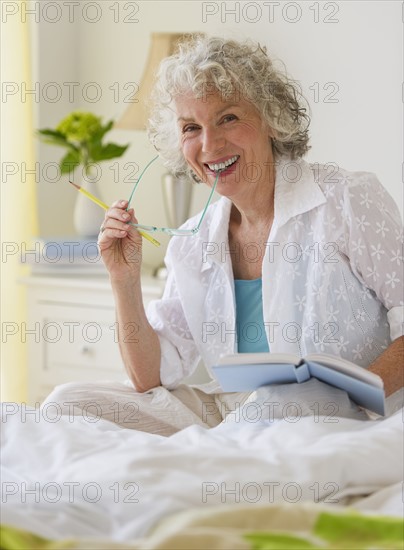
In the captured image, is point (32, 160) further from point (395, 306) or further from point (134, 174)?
point (395, 306)

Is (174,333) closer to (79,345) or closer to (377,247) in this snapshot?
(377,247)

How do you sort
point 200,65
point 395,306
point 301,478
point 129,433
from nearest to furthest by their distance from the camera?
point 301,478 → point 129,433 → point 395,306 → point 200,65

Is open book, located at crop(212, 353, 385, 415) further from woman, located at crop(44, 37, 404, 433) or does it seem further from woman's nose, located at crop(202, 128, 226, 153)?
woman's nose, located at crop(202, 128, 226, 153)

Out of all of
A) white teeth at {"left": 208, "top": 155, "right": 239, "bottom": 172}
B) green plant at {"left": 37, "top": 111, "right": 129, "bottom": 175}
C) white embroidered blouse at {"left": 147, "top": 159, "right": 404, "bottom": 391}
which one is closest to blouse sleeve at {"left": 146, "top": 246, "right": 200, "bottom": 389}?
white embroidered blouse at {"left": 147, "top": 159, "right": 404, "bottom": 391}

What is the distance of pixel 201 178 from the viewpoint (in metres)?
1.85

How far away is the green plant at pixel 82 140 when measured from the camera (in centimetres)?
285

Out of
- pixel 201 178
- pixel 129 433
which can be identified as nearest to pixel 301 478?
A: pixel 129 433

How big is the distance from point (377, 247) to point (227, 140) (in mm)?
360

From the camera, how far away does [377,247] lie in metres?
1.62

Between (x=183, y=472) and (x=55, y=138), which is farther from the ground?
(x=55, y=138)

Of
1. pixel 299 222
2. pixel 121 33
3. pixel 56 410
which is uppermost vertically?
pixel 121 33

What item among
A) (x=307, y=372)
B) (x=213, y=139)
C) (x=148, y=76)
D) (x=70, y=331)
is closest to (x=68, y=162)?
(x=148, y=76)

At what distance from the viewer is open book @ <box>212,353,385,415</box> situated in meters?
1.34

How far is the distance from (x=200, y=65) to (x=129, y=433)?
76 cm
